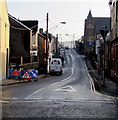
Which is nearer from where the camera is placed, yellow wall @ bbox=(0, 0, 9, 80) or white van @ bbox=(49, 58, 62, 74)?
yellow wall @ bbox=(0, 0, 9, 80)

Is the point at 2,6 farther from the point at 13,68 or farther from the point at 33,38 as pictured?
the point at 33,38

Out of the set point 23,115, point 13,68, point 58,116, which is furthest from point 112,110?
point 13,68

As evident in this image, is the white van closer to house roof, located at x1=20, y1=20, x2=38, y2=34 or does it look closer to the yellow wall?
house roof, located at x1=20, y1=20, x2=38, y2=34

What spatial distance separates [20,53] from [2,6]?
67.4ft

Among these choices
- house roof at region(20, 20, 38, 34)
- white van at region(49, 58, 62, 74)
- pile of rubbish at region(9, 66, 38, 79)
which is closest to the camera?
pile of rubbish at region(9, 66, 38, 79)

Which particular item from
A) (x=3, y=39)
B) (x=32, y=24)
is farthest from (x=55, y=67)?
(x=3, y=39)

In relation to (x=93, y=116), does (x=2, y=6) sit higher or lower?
higher

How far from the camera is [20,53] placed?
50719 millimetres

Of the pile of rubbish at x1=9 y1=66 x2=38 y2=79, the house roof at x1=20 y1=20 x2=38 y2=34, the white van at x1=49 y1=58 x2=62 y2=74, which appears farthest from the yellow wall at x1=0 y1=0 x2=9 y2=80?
the house roof at x1=20 y1=20 x2=38 y2=34

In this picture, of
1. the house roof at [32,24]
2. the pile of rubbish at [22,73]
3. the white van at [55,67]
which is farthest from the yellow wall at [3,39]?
the house roof at [32,24]

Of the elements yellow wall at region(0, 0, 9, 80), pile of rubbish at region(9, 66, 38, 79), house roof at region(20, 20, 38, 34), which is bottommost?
pile of rubbish at region(9, 66, 38, 79)

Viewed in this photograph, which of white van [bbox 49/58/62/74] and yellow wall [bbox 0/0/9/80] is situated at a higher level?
yellow wall [bbox 0/0/9/80]

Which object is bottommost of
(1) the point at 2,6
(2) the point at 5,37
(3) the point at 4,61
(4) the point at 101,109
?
(4) the point at 101,109

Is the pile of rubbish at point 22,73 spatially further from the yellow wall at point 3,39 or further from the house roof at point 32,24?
the house roof at point 32,24
